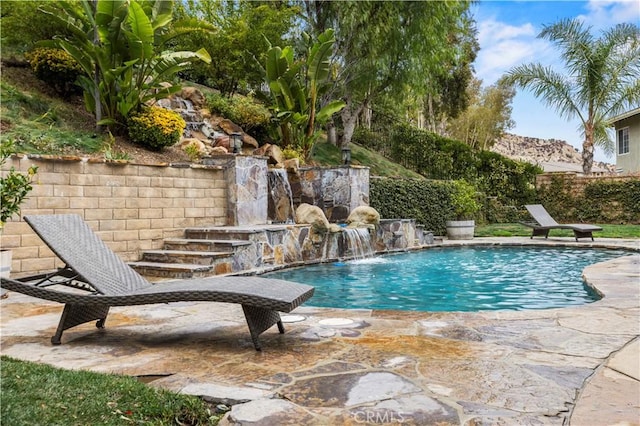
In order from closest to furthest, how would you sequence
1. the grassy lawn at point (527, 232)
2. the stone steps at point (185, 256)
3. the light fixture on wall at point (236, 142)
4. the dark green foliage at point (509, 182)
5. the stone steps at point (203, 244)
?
the stone steps at point (185, 256)
the stone steps at point (203, 244)
the light fixture on wall at point (236, 142)
the grassy lawn at point (527, 232)
the dark green foliage at point (509, 182)

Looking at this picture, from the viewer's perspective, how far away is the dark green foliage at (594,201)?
1870 cm

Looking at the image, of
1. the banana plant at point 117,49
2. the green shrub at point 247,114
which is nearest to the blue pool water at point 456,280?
the banana plant at point 117,49

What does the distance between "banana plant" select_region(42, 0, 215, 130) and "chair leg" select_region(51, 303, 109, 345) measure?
25.2 ft

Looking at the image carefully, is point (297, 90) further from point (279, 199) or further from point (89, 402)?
point (89, 402)

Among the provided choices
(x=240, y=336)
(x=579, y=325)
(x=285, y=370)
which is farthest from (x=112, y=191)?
(x=579, y=325)

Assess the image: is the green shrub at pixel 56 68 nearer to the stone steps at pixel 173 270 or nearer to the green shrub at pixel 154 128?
the green shrub at pixel 154 128

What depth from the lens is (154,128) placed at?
11.2 meters

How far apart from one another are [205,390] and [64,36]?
1284cm

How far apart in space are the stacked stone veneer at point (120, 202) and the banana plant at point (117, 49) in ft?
10.2

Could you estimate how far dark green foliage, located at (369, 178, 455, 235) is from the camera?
1455 cm

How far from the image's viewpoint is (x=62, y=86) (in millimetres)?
12867

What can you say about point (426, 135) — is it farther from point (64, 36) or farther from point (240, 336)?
point (240, 336)

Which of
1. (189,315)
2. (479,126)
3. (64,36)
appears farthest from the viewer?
(479,126)

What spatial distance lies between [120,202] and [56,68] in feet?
20.6
